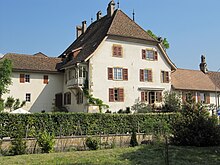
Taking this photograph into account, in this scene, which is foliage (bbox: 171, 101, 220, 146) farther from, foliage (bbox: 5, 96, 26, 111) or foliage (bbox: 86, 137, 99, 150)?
foliage (bbox: 5, 96, 26, 111)

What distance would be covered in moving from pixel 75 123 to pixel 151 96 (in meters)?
15.2

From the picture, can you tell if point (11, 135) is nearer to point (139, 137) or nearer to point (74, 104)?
point (139, 137)

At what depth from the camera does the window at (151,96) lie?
36969 mm

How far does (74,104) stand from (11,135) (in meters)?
14.0

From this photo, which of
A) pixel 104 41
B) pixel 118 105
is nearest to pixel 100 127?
pixel 118 105

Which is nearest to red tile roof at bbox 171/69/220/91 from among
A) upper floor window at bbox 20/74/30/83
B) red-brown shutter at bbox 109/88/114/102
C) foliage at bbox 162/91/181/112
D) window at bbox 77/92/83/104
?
A: foliage at bbox 162/91/181/112

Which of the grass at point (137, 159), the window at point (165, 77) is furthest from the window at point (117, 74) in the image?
the grass at point (137, 159)

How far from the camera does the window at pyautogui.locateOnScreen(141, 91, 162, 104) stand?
37.0m

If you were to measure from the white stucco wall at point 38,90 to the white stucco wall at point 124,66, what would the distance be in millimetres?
6760

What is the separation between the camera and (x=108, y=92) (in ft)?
114

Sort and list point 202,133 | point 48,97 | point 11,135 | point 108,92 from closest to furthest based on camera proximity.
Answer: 1. point 202,133
2. point 11,135
3. point 108,92
4. point 48,97

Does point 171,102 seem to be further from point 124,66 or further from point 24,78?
point 24,78

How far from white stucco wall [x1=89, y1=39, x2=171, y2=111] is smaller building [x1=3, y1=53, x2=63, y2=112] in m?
6.79

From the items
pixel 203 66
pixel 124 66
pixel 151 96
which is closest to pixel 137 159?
pixel 124 66
